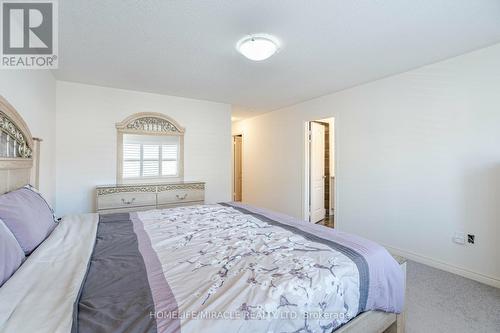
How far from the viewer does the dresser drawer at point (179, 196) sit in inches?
136

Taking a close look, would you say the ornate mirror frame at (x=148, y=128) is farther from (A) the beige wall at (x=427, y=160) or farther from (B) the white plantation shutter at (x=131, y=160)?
(A) the beige wall at (x=427, y=160)

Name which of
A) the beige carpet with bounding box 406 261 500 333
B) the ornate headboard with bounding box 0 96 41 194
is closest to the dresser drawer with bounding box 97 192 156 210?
the ornate headboard with bounding box 0 96 41 194

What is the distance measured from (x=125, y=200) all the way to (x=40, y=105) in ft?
4.69

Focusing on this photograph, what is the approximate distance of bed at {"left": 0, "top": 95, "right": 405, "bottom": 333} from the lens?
817 millimetres

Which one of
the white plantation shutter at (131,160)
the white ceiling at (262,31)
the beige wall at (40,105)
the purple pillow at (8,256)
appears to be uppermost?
the white ceiling at (262,31)

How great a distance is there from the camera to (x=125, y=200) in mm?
3197

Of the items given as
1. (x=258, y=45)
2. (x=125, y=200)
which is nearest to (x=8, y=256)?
(x=258, y=45)

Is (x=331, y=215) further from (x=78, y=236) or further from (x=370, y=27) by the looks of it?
(x=78, y=236)

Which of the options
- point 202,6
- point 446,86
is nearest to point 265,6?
point 202,6

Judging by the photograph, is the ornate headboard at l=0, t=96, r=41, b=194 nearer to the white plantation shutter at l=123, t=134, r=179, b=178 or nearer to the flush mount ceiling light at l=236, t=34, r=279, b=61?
the white plantation shutter at l=123, t=134, r=179, b=178

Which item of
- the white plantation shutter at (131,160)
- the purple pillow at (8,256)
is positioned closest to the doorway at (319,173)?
Answer: the white plantation shutter at (131,160)

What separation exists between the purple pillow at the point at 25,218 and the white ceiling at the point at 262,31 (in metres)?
1.41

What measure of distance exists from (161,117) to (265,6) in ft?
8.76

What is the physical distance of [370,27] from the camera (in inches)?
77.3
